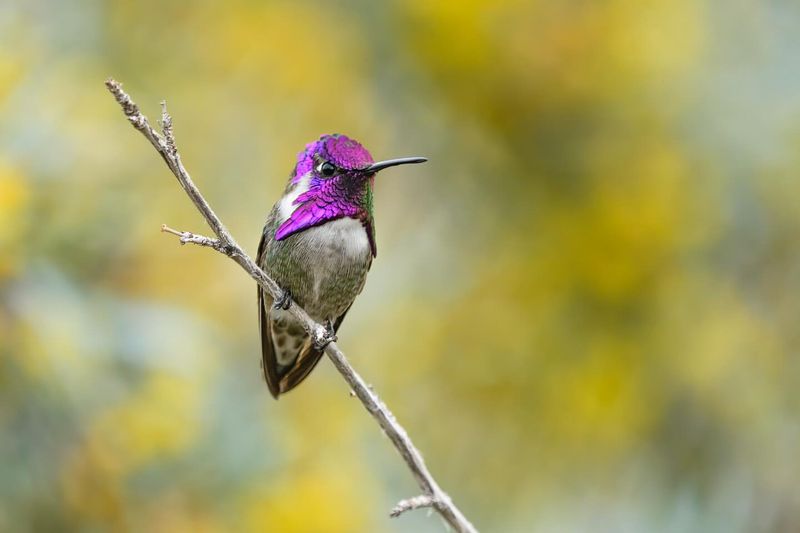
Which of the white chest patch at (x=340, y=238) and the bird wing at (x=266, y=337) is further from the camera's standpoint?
the bird wing at (x=266, y=337)

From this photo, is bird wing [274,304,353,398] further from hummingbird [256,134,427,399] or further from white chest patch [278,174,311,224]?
white chest patch [278,174,311,224]

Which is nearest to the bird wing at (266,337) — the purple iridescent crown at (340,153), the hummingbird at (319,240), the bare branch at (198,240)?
the hummingbird at (319,240)

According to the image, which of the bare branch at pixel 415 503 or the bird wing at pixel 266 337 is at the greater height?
the bird wing at pixel 266 337

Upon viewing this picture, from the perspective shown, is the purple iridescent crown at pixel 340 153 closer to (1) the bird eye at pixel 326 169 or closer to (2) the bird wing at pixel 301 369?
(1) the bird eye at pixel 326 169

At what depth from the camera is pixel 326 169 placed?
2.58 metres

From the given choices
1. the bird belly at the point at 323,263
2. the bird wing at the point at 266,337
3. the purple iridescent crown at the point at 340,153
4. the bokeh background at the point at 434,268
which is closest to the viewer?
the purple iridescent crown at the point at 340,153

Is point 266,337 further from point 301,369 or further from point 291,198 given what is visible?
point 291,198

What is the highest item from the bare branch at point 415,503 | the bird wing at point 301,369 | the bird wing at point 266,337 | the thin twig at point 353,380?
the bird wing at point 266,337

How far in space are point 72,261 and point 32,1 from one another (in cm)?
131

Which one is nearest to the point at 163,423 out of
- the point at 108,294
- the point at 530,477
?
the point at 108,294

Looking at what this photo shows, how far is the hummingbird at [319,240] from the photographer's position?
2584 millimetres

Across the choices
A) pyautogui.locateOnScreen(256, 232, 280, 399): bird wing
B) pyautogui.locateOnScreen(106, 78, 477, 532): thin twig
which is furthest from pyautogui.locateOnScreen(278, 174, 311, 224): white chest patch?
pyautogui.locateOnScreen(106, 78, 477, 532): thin twig

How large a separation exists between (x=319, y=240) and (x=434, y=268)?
1699mm

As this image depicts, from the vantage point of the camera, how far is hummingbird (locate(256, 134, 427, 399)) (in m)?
2.58
